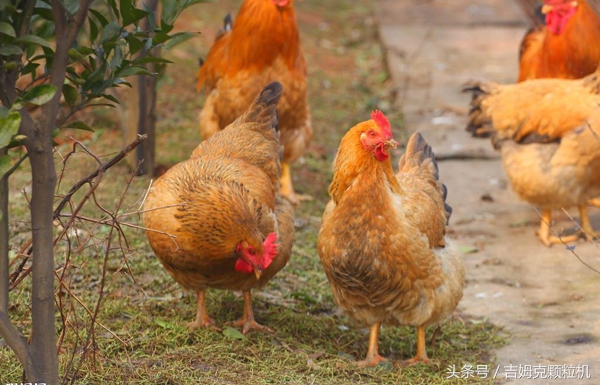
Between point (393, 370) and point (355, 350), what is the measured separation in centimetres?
42

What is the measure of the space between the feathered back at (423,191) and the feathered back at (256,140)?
0.85 m

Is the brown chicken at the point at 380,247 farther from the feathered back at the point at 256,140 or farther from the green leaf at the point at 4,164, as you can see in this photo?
the green leaf at the point at 4,164

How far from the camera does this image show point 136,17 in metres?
2.83

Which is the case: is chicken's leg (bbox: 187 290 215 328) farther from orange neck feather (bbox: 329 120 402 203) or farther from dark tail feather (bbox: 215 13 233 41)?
dark tail feather (bbox: 215 13 233 41)

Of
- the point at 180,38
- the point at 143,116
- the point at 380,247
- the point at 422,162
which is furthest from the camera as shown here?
the point at 143,116

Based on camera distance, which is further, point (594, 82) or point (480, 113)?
point (480, 113)

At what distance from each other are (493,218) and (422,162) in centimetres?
234

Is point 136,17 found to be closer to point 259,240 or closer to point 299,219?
point 259,240

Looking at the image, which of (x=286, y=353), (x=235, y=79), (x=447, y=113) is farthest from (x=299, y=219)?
(x=447, y=113)

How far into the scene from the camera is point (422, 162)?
517 centimetres

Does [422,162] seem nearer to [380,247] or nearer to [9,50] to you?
[380,247]

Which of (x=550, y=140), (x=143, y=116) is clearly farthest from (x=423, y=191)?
(x=143, y=116)

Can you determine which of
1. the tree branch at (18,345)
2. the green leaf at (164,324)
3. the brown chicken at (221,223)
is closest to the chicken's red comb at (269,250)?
the brown chicken at (221,223)

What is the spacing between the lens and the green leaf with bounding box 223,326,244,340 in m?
4.59
